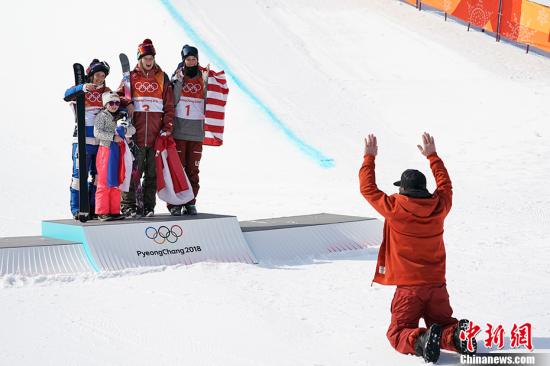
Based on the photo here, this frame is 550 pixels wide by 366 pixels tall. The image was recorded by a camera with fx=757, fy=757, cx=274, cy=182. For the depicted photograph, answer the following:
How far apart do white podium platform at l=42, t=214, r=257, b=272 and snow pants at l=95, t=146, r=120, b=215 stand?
152 mm

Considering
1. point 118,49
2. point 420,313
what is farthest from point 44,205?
point 118,49

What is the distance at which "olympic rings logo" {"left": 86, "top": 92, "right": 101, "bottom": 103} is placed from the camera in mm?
6773

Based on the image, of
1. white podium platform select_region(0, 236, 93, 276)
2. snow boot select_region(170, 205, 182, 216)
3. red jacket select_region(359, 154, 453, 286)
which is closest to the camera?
red jacket select_region(359, 154, 453, 286)

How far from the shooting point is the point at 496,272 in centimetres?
639

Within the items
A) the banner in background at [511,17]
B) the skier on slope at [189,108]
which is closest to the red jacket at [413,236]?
the skier on slope at [189,108]

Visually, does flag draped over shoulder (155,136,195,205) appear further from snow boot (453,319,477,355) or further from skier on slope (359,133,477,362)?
snow boot (453,319,477,355)

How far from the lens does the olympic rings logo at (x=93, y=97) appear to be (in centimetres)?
677

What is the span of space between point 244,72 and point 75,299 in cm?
1024

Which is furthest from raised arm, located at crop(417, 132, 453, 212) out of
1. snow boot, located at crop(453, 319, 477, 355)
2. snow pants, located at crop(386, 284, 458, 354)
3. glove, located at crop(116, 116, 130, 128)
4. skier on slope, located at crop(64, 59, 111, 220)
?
skier on slope, located at crop(64, 59, 111, 220)

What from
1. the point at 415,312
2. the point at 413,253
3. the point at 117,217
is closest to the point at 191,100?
the point at 117,217

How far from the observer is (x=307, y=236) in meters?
7.21

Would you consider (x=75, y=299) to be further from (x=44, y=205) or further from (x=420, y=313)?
(x=44, y=205)

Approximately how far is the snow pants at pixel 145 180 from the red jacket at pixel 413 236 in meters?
3.11

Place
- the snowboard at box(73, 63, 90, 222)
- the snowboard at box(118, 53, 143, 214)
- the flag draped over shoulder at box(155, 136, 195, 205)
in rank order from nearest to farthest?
1. the snowboard at box(73, 63, 90, 222)
2. the snowboard at box(118, 53, 143, 214)
3. the flag draped over shoulder at box(155, 136, 195, 205)
